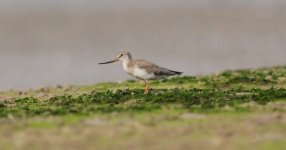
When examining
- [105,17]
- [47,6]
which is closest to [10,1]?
[47,6]

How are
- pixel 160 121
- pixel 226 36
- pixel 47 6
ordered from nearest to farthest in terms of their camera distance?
pixel 160 121 → pixel 226 36 → pixel 47 6

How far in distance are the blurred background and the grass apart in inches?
451

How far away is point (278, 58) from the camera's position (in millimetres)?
38844

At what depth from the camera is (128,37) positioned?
148ft

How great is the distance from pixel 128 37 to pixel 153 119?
2993 cm

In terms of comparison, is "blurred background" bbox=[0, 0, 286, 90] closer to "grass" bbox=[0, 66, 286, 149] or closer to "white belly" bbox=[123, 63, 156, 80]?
"white belly" bbox=[123, 63, 156, 80]

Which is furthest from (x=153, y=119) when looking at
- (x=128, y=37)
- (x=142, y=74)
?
(x=128, y=37)

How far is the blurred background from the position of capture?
35.7 m

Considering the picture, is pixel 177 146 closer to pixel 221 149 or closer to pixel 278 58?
pixel 221 149

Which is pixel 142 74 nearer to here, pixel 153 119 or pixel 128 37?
pixel 153 119

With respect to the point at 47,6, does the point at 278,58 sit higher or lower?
lower

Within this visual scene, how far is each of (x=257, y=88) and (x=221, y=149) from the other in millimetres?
9034

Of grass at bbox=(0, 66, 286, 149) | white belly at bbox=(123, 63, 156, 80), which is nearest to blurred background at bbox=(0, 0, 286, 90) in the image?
white belly at bbox=(123, 63, 156, 80)

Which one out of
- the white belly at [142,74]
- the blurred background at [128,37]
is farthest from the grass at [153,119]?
the blurred background at [128,37]
